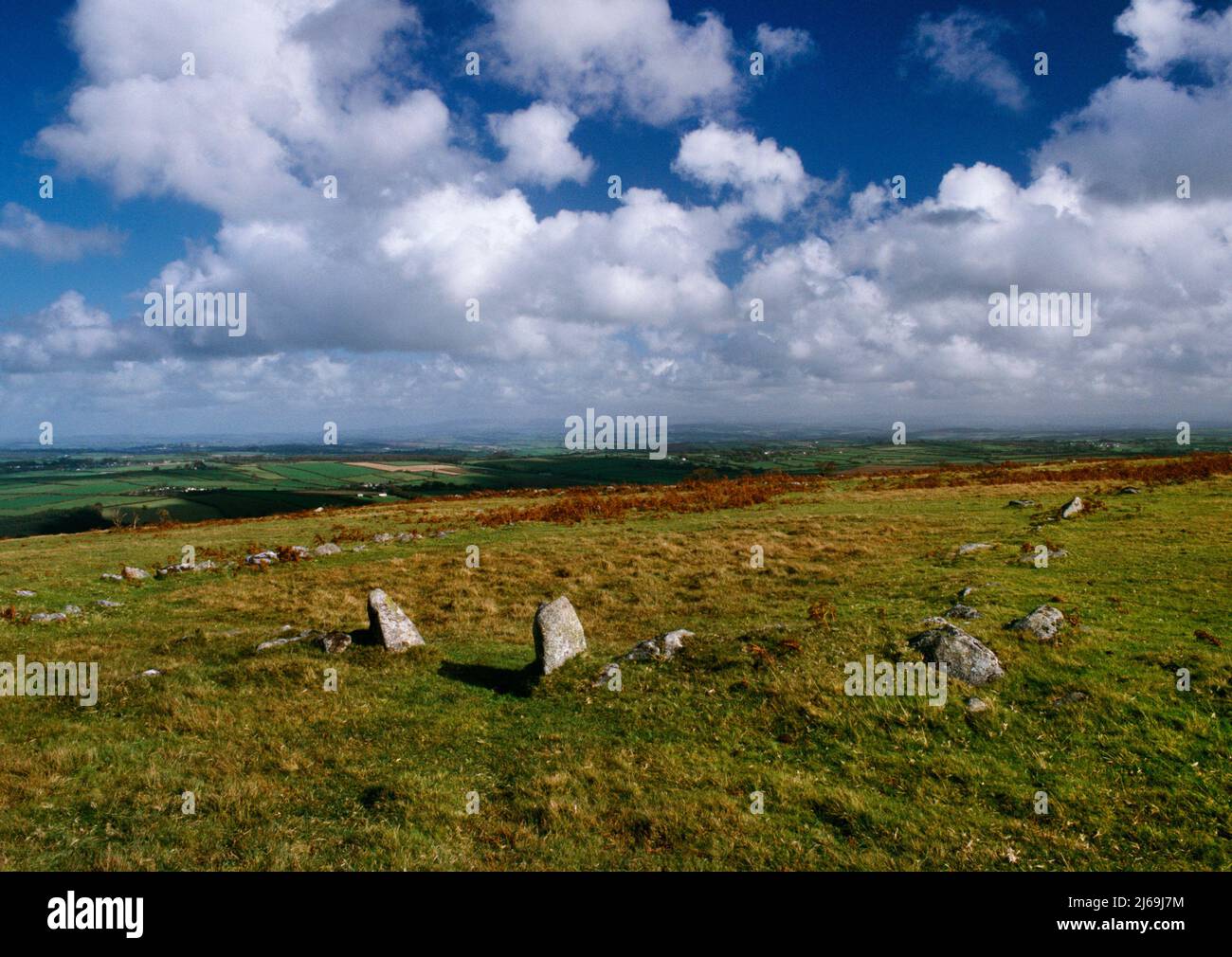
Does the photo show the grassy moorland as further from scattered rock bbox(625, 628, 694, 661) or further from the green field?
the green field

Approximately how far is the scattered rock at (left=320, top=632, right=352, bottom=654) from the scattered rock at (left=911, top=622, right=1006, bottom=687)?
646 inches

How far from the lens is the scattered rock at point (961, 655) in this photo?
1330cm

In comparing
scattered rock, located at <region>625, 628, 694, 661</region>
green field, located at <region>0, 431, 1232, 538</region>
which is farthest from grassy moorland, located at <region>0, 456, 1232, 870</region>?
green field, located at <region>0, 431, 1232, 538</region>

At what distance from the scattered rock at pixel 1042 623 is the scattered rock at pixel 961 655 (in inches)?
61.5

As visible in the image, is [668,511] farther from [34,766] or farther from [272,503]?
[272,503]

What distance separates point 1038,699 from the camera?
12.3m

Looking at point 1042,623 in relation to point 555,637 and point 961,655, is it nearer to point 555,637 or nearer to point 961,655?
point 961,655

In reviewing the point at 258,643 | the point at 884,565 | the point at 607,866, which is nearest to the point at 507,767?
the point at 607,866

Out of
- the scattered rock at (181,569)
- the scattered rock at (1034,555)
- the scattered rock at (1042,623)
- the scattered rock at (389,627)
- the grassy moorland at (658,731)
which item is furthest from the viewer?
the scattered rock at (181,569)

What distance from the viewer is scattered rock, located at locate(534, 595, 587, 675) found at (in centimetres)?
1598

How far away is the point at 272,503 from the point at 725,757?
83.4m

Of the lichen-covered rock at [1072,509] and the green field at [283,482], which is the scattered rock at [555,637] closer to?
the lichen-covered rock at [1072,509]

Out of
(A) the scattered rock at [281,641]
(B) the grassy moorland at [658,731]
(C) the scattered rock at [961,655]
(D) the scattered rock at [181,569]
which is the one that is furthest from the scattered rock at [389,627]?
(D) the scattered rock at [181,569]

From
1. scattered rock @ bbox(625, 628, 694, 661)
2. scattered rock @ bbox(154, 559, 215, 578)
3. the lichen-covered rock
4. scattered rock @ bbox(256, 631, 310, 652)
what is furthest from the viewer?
the lichen-covered rock
